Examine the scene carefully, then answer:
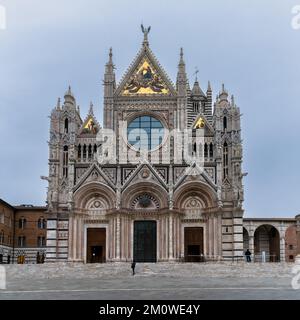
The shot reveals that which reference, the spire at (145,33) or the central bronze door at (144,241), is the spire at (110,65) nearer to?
the spire at (145,33)

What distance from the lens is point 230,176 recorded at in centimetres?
4516

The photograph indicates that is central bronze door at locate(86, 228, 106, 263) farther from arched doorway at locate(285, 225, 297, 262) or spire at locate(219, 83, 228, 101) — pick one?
arched doorway at locate(285, 225, 297, 262)

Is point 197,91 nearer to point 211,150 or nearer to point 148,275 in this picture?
point 211,150

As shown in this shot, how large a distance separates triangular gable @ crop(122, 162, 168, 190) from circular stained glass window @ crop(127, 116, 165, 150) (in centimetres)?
272

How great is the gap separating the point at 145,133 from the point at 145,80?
5.20 meters

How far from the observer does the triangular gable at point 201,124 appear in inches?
1838

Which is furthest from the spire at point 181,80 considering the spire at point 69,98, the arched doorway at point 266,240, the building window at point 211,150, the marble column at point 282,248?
the arched doorway at point 266,240

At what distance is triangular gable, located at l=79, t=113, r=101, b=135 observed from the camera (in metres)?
47.0

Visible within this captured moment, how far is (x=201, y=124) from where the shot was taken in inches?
1848

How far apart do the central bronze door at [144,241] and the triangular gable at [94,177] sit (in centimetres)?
446

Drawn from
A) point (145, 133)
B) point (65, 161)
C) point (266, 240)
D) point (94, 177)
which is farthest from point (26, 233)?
point (266, 240)
